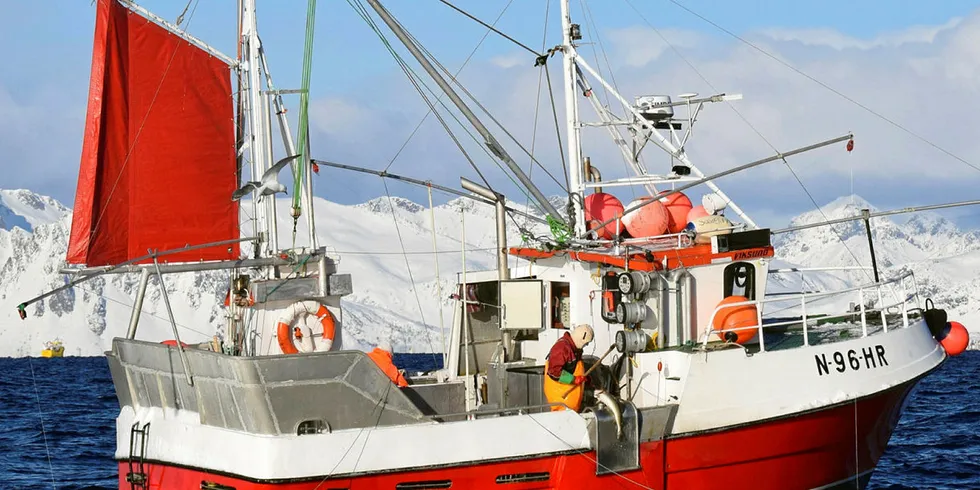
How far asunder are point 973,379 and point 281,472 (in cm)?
4936

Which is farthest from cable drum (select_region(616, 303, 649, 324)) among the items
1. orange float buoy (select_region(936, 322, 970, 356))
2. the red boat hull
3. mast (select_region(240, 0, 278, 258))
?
mast (select_region(240, 0, 278, 258))

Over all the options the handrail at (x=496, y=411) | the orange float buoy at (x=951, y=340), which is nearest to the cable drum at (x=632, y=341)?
the handrail at (x=496, y=411)

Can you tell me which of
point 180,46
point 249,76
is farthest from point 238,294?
point 180,46

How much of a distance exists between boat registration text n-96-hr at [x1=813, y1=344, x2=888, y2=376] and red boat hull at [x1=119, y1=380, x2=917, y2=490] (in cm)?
42

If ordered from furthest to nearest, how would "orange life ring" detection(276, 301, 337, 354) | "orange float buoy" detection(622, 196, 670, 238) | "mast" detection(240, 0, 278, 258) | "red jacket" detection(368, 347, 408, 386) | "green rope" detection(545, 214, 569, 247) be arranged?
"mast" detection(240, 0, 278, 258), "orange life ring" detection(276, 301, 337, 354), "green rope" detection(545, 214, 569, 247), "orange float buoy" detection(622, 196, 670, 238), "red jacket" detection(368, 347, 408, 386)

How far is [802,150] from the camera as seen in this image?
15.7 metres

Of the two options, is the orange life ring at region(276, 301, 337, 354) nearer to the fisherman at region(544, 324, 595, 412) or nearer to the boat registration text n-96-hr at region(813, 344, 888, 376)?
the fisherman at region(544, 324, 595, 412)

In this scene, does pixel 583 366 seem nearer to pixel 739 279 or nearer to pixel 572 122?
pixel 739 279

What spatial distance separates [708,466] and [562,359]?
7.37ft

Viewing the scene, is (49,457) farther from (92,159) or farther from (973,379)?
(973,379)

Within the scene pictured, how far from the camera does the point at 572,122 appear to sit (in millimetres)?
17875

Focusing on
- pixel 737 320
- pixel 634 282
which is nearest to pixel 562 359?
pixel 634 282

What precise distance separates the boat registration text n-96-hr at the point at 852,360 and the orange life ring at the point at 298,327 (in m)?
7.88

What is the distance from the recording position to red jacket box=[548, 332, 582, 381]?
14.7 meters
